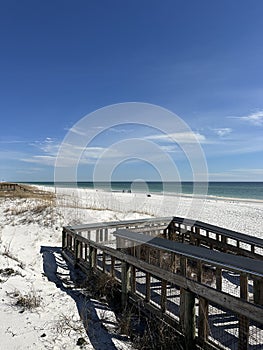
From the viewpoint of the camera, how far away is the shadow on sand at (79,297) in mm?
2941

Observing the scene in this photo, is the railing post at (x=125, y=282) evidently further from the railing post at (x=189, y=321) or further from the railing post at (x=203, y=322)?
the railing post at (x=203, y=322)

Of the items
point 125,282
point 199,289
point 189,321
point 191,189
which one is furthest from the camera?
point 191,189

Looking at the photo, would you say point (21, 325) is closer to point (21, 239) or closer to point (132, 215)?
point (21, 239)

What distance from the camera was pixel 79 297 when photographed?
4.09m

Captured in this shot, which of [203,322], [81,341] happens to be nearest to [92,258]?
[81,341]

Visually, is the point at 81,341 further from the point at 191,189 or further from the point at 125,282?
the point at 191,189

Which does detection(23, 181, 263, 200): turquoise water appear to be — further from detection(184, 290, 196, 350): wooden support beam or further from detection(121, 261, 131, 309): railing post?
detection(184, 290, 196, 350): wooden support beam

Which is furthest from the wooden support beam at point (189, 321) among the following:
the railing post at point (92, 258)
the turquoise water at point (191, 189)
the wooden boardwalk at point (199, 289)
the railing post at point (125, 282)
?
the turquoise water at point (191, 189)

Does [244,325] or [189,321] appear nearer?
[244,325]

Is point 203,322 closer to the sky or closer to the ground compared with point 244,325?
closer to the ground

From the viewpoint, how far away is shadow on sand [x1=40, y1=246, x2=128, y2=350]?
2941 millimetres

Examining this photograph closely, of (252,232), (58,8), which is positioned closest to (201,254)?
(58,8)

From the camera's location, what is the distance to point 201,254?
263 cm

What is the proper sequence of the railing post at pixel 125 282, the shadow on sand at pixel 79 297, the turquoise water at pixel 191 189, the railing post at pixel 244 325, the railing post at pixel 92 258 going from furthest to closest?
the turquoise water at pixel 191 189 → the railing post at pixel 92 258 → the railing post at pixel 125 282 → the shadow on sand at pixel 79 297 → the railing post at pixel 244 325
